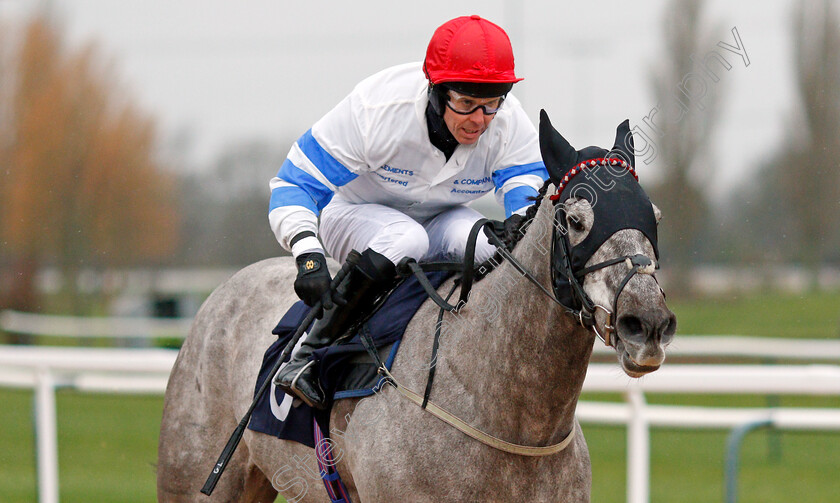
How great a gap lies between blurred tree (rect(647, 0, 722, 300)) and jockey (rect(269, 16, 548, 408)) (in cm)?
761

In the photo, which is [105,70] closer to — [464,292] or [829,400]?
[829,400]

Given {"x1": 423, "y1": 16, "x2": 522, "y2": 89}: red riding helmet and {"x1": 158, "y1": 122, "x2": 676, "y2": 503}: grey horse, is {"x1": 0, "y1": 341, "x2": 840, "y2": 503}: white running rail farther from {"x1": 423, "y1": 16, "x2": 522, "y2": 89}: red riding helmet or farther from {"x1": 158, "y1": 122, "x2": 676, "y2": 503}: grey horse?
{"x1": 423, "y1": 16, "x2": 522, "y2": 89}: red riding helmet

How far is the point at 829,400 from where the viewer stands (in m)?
11.2

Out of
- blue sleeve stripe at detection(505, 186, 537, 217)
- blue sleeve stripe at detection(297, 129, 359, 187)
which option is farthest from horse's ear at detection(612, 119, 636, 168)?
blue sleeve stripe at detection(297, 129, 359, 187)

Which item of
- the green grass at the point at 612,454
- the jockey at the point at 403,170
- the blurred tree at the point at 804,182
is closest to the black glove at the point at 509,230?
the jockey at the point at 403,170

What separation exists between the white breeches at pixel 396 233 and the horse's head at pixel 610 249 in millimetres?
516

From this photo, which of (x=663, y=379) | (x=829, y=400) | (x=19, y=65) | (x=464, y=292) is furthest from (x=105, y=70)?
(x=464, y=292)

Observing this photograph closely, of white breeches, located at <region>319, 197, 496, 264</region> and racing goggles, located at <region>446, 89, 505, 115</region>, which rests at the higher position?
racing goggles, located at <region>446, 89, 505, 115</region>

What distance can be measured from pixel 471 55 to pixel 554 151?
0.43 meters

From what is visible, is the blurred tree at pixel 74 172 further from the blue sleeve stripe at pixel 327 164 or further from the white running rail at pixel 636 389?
the blue sleeve stripe at pixel 327 164

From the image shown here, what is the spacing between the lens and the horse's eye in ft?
7.28

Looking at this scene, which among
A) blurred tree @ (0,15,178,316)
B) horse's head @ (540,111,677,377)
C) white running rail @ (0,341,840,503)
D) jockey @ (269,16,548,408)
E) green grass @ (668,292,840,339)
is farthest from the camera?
blurred tree @ (0,15,178,316)

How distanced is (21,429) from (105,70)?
8165 mm

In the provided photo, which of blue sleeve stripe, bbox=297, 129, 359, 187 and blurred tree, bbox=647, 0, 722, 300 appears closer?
blue sleeve stripe, bbox=297, 129, 359, 187
